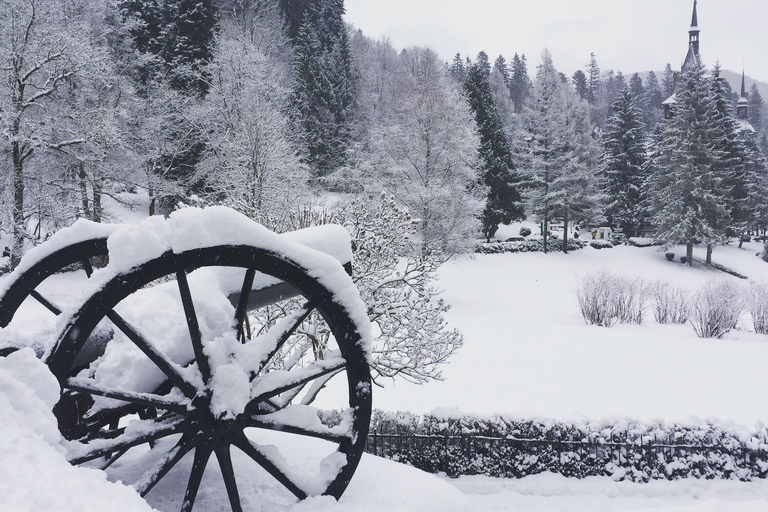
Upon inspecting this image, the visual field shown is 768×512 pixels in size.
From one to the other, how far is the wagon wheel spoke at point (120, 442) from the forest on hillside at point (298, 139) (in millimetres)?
5835

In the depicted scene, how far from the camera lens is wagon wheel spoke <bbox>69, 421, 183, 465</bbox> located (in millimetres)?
2812

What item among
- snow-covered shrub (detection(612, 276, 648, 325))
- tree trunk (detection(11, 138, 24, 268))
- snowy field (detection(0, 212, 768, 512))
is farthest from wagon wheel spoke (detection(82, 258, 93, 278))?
snow-covered shrub (detection(612, 276, 648, 325))

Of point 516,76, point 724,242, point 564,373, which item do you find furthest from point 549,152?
point 516,76

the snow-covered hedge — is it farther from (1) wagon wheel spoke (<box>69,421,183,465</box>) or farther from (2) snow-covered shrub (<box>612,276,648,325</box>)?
(1) wagon wheel spoke (<box>69,421,183,465</box>)

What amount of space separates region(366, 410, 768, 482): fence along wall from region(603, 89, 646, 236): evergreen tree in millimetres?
36380

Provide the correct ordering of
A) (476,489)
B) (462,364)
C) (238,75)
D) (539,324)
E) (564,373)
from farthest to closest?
(238,75) < (539,324) < (462,364) < (564,373) < (476,489)

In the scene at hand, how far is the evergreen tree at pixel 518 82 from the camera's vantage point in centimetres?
8706

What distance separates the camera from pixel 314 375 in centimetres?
339

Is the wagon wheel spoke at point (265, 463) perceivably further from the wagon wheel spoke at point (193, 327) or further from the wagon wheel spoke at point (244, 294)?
the wagon wheel spoke at point (244, 294)

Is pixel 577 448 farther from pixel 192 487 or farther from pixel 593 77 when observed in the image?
pixel 593 77

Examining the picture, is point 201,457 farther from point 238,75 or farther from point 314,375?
point 238,75

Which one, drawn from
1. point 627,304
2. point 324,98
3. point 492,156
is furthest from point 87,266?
point 324,98

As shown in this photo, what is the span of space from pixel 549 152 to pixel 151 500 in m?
37.7

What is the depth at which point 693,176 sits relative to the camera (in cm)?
3503
